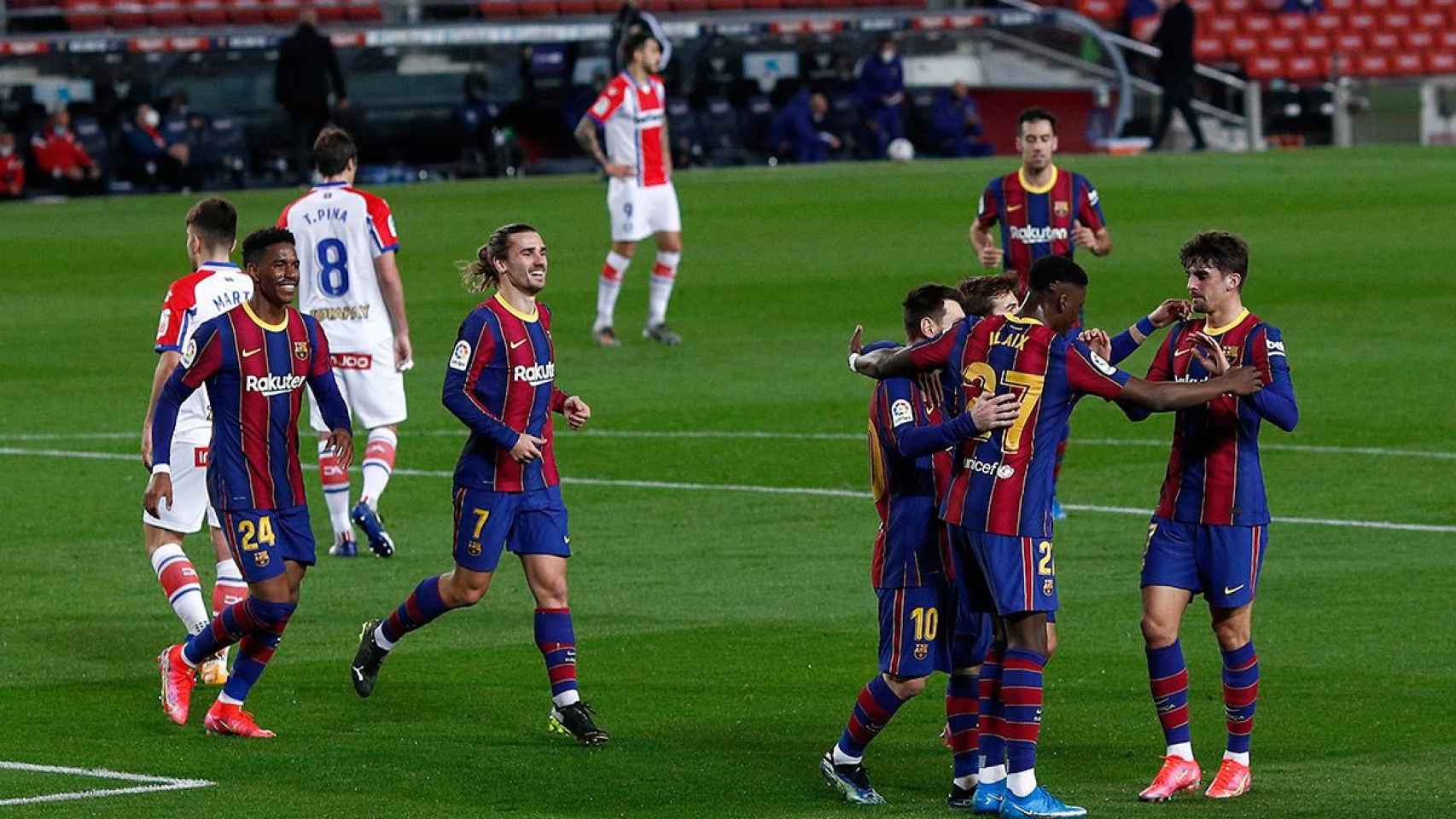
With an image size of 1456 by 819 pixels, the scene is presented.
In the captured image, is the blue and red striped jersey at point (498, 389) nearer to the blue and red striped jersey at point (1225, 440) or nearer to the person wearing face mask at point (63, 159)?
the blue and red striped jersey at point (1225, 440)

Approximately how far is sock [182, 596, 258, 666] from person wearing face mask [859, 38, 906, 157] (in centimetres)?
2843

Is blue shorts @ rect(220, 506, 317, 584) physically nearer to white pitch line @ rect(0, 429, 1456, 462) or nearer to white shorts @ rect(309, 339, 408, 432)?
white shorts @ rect(309, 339, 408, 432)

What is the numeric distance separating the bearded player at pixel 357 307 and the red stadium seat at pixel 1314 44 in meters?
34.7

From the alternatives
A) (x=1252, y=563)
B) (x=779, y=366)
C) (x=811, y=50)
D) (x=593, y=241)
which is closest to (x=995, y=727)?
Answer: (x=1252, y=563)

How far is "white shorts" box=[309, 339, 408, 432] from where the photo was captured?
13359mm

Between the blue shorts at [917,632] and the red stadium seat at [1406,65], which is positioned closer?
the blue shorts at [917,632]

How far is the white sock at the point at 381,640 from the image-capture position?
9430 millimetres

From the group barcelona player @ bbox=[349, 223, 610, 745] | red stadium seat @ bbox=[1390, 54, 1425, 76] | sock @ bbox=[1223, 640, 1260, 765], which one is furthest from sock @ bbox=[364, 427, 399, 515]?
red stadium seat @ bbox=[1390, 54, 1425, 76]

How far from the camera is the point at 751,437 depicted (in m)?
16.9

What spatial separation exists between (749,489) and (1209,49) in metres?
31.4

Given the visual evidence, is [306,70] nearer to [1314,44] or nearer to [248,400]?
[1314,44]

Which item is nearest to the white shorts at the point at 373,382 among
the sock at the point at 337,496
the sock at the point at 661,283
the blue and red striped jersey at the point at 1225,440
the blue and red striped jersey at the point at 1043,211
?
the sock at the point at 337,496

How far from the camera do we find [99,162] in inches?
1383

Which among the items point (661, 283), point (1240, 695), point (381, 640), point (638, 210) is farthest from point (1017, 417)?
point (661, 283)
